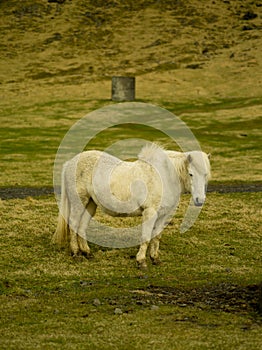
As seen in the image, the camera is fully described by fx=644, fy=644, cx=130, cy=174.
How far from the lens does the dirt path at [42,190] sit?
2536 centimetres

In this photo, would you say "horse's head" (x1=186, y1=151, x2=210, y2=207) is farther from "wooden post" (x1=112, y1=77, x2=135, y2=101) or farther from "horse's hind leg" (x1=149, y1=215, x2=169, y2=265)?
"wooden post" (x1=112, y1=77, x2=135, y2=101)

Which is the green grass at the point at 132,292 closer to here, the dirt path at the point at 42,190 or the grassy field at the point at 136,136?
the grassy field at the point at 136,136

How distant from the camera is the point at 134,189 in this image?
14.6 metres

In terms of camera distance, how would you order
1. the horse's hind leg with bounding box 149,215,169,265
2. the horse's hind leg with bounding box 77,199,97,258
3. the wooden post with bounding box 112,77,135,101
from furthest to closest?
the wooden post with bounding box 112,77,135,101 < the horse's hind leg with bounding box 77,199,97,258 < the horse's hind leg with bounding box 149,215,169,265

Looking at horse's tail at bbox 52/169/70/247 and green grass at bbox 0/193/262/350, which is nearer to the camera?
green grass at bbox 0/193/262/350

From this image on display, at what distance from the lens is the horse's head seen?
44.3 feet

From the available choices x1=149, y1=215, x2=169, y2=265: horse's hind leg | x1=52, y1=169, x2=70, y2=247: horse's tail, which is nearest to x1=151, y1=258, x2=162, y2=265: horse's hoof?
x1=149, y1=215, x2=169, y2=265: horse's hind leg

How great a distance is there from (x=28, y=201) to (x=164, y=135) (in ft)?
80.6

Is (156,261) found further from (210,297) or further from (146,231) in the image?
(210,297)

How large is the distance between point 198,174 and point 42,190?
47.1 feet

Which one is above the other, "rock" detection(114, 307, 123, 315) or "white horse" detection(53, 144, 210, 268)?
"white horse" detection(53, 144, 210, 268)

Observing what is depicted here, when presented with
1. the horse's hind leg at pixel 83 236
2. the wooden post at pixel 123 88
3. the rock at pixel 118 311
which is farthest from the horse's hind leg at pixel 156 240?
the wooden post at pixel 123 88

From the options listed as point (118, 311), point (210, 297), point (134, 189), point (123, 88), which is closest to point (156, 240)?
point (134, 189)

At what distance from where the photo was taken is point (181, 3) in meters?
111
